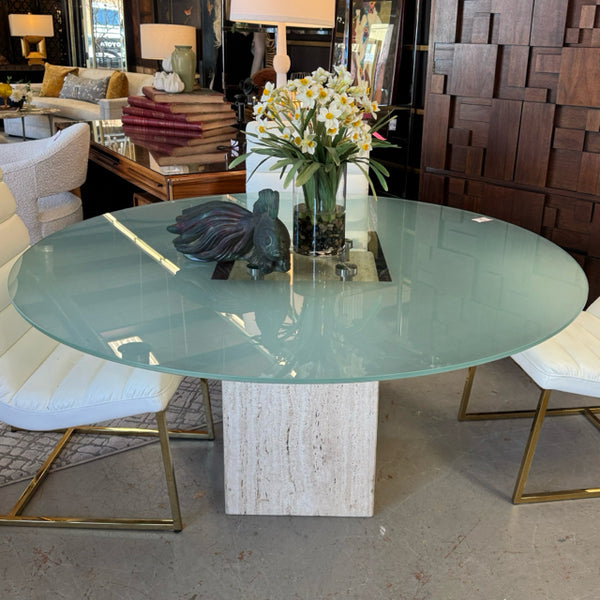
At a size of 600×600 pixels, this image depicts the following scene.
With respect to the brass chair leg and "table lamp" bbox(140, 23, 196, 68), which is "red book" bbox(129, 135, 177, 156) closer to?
"table lamp" bbox(140, 23, 196, 68)

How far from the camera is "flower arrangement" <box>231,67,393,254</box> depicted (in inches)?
62.4

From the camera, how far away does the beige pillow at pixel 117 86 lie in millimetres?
7484

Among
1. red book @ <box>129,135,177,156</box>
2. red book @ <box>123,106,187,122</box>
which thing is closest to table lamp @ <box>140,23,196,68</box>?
red book @ <box>123,106,187,122</box>

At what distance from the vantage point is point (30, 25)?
8867 millimetres

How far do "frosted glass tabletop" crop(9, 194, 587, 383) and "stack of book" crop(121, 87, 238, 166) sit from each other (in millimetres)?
1018

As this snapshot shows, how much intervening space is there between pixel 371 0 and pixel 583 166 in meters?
1.66

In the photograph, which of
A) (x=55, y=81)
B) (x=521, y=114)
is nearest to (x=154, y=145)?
(x=521, y=114)

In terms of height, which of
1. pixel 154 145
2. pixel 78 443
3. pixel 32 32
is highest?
pixel 32 32

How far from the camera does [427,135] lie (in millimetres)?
3047

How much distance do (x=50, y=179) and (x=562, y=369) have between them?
2526mm

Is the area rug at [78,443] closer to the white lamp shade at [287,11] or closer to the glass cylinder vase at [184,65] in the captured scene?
the white lamp shade at [287,11]

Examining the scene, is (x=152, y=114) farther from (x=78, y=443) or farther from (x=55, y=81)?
(x=55, y=81)

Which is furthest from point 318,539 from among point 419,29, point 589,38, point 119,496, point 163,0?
point 163,0

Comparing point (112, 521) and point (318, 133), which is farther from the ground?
point (318, 133)
